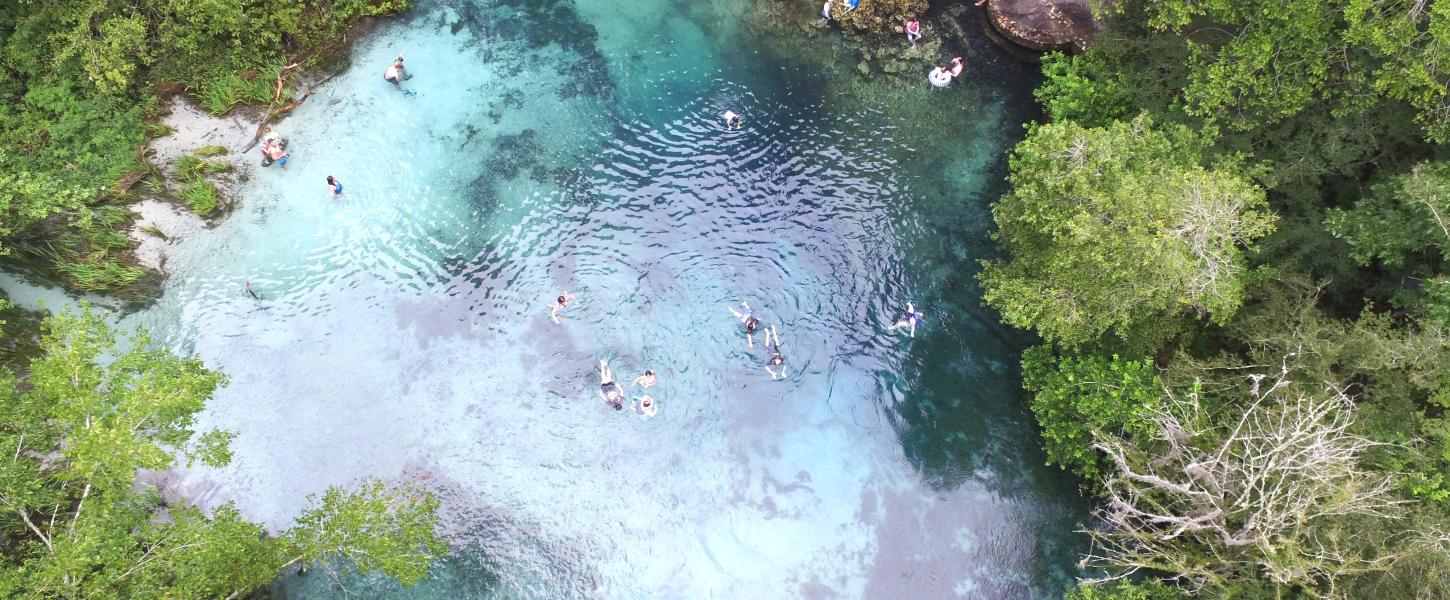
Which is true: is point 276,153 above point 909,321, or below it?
below

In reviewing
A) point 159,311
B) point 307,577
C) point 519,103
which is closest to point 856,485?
point 307,577

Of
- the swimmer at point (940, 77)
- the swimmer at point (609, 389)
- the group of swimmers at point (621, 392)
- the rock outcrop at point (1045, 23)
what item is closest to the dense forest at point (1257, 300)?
the rock outcrop at point (1045, 23)

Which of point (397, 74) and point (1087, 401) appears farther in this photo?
point (397, 74)

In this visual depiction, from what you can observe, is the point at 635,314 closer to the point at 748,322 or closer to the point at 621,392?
the point at 621,392

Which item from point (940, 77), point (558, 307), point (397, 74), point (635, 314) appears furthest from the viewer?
point (940, 77)

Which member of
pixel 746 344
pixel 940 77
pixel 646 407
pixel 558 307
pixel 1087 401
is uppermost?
pixel 940 77

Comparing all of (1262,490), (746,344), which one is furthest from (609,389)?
(1262,490)

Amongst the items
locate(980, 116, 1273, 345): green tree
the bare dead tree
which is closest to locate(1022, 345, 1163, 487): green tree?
the bare dead tree

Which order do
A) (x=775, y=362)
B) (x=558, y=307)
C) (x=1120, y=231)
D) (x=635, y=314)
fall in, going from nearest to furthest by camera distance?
(x=1120, y=231) → (x=775, y=362) → (x=558, y=307) → (x=635, y=314)

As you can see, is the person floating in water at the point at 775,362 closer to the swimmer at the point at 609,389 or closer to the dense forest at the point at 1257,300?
the swimmer at the point at 609,389

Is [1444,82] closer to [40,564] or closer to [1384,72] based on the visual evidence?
[1384,72]
